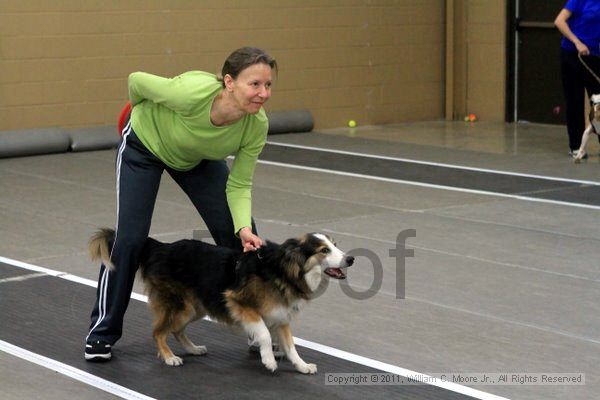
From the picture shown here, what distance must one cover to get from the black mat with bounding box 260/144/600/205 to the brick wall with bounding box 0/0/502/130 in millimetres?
1809

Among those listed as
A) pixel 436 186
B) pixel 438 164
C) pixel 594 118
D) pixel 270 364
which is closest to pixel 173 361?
pixel 270 364

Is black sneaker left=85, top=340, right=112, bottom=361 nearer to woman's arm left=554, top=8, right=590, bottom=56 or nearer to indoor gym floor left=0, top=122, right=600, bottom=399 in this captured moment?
indoor gym floor left=0, top=122, right=600, bottom=399

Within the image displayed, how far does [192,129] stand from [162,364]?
120cm

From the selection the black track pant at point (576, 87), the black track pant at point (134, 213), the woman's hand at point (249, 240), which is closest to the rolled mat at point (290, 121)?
the black track pant at point (576, 87)

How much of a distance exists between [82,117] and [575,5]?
6.01 metres

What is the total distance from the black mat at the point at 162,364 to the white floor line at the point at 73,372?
0.14 feet

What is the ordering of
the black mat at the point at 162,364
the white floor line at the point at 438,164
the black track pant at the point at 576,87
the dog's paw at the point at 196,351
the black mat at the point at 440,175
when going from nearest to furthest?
the black mat at the point at 162,364, the dog's paw at the point at 196,351, the black mat at the point at 440,175, the white floor line at the point at 438,164, the black track pant at the point at 576,87

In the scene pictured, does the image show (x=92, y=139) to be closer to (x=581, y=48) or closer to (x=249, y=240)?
(x=581, y=48)

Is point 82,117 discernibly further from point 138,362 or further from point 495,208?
point 138,362

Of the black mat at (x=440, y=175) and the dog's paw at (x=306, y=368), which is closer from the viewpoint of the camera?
the dog's paw at (x=306, y=368)

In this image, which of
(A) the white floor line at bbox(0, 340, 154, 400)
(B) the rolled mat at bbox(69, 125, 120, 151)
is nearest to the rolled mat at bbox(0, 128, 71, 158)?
(B) the rolled mat at bbox(69, 125, 120, 151)

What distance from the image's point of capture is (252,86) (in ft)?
16.0

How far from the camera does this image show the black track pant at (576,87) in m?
11.7

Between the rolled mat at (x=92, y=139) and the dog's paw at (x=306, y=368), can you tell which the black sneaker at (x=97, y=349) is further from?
the rolled mat at (x=92, y=139)
